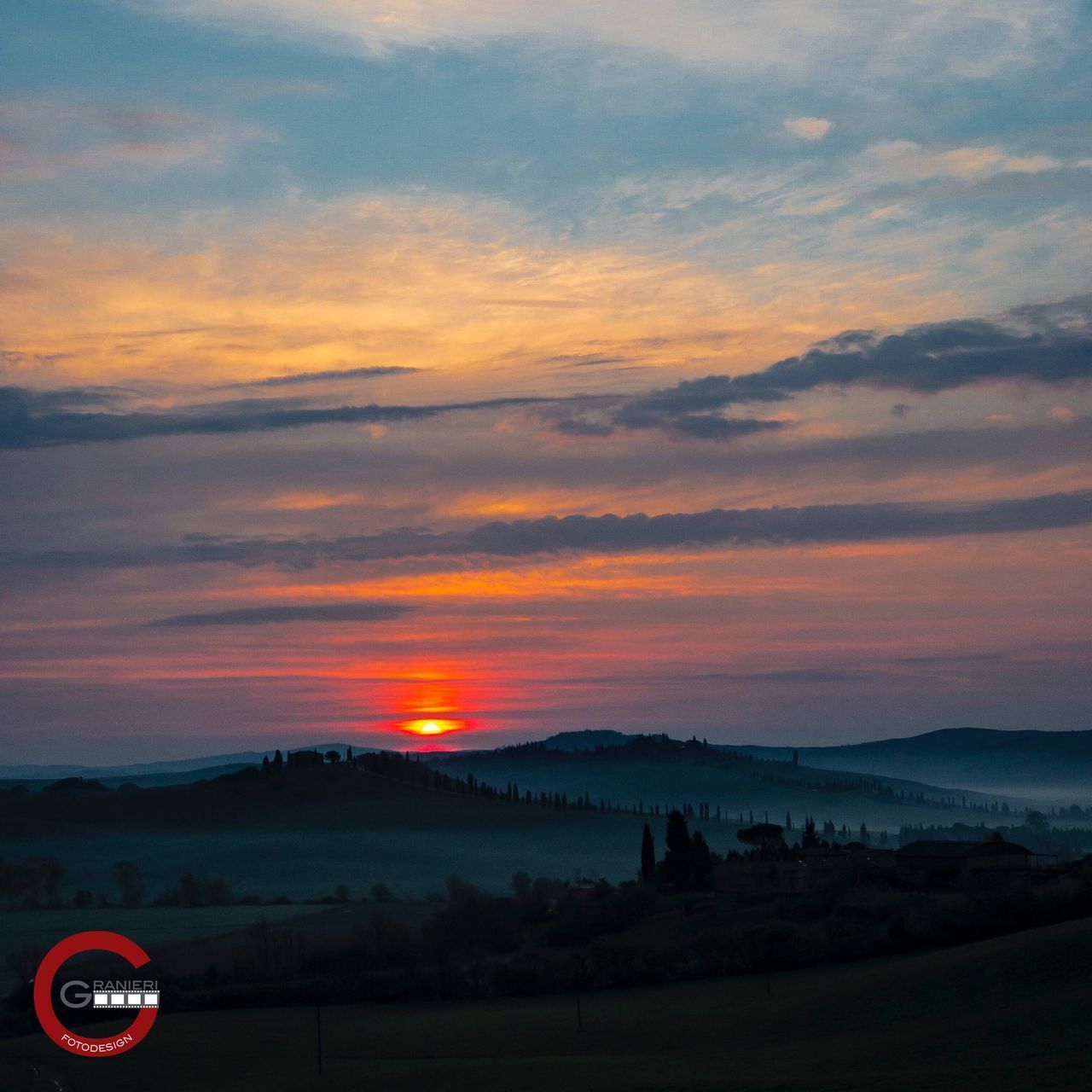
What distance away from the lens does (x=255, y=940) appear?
378ft

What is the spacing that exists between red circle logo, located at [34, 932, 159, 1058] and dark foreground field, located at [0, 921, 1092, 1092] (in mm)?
904

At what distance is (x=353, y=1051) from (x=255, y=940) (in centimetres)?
5498

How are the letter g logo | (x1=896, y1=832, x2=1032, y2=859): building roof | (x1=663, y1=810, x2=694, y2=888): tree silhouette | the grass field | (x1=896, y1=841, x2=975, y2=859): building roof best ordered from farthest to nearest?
the grass field, (x1=663, y1=810, x2=694, y2=888): tree silhouette, (x1=896, y1=841, x2=975, y2=859): building roof, (x1=896, y1=832, x2=1032, y2=859): building roof, the letter g logo

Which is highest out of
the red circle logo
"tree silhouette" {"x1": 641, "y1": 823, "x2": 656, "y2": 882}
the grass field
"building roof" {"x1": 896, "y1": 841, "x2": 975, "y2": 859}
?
the red circle logo

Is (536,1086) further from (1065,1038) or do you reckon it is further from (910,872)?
(910,872)

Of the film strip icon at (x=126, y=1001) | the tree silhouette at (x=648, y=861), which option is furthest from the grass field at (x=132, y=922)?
the tree silhouette at (x=648, y=861)

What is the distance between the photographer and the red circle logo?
2552 inches

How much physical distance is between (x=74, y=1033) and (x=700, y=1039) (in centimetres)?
3204

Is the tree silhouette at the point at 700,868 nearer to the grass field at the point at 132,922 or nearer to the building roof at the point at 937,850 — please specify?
the building roof at the point at 937,850

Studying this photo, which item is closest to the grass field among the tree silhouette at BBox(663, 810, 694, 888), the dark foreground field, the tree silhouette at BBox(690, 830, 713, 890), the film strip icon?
the film strip icon

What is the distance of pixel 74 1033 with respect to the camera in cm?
6969

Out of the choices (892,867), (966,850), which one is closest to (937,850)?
(966,850)

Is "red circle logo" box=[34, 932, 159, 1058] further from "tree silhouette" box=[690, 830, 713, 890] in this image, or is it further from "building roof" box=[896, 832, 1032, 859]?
"building roof" box=[896, 832, 1032, 859]

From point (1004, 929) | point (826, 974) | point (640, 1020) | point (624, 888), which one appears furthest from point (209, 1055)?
point (624, 888)
